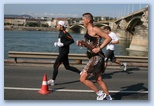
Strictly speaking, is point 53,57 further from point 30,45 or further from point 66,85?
point 30,45

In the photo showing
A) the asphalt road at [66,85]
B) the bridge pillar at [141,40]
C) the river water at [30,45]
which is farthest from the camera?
the bridge pillar at [141,40]

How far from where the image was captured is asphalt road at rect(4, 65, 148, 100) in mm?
5750

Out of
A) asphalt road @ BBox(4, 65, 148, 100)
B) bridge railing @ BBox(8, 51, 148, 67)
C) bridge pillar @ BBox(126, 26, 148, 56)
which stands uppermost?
bridge pillar @ BBox(126, 26, 148, 56)

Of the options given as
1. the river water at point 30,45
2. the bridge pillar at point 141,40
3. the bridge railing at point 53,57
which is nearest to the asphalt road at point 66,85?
the bridge railing at point 53,57

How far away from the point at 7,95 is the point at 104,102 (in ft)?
6.56

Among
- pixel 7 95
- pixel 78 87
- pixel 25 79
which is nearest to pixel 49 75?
pixel 25 79

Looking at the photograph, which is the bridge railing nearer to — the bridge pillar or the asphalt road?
the asphalt road

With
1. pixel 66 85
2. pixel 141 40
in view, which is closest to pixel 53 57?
pixel 66 85

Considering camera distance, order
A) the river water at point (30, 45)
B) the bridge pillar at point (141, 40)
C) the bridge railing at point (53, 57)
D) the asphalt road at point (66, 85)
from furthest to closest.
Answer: the bridge pillar at point (141, 40), the river water at point (30, 45), the bridge railing at point (53, 57), the asphalt road at point (66, 85)

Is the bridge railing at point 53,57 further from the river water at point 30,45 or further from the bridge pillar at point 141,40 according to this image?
the bridge pillar at point 141,40

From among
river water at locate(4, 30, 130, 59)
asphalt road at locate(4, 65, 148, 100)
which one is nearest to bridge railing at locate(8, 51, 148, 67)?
asphalt road at locate(4, 65, 148, 100)

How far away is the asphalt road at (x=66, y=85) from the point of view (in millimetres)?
5750

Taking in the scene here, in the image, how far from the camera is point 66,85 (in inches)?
263

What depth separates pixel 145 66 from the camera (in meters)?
9.76
